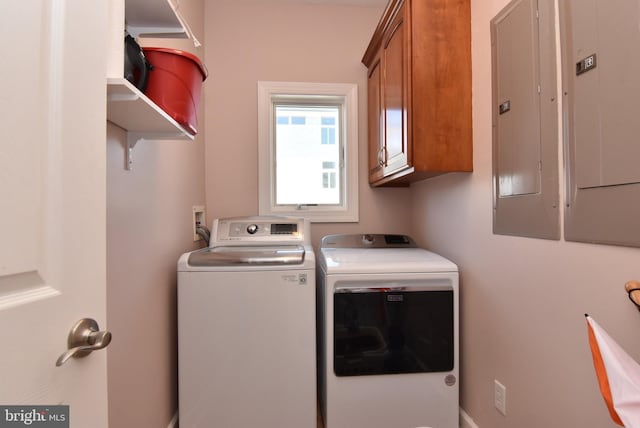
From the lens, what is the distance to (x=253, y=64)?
2.20m

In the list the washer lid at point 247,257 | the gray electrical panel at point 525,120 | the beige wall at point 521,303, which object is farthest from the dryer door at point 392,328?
the gray electrical panel at point 525,120

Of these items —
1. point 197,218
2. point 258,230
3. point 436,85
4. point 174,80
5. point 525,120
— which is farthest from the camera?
point 197,218

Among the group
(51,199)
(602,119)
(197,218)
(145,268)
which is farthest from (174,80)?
(602,119)

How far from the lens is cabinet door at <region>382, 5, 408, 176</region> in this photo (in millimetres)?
1499

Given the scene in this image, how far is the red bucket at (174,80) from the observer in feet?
3.11

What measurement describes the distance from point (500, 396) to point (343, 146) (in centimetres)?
176

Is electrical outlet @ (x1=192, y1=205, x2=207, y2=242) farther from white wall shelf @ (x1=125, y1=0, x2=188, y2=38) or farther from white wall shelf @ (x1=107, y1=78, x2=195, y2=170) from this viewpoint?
white wall shelf @ (x1=125, y1=0, x2=188, y2=38)

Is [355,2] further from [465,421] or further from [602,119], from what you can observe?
[465,421]

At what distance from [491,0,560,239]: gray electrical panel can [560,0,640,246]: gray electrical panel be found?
2.4 inches

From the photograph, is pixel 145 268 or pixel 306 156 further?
pixel 306 156

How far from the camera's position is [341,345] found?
149 cm

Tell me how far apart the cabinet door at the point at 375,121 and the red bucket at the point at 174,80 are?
1175mm

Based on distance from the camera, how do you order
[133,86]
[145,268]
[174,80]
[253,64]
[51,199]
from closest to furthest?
[51,199], [133,86], [174,80], [145,268], [253,64]

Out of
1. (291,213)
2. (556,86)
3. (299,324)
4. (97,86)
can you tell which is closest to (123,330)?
(299,324)
